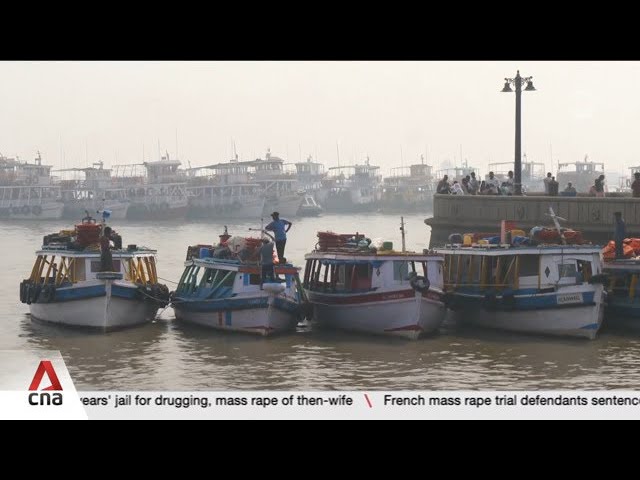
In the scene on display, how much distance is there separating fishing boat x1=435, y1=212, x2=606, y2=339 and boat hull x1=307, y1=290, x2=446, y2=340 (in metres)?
1.06

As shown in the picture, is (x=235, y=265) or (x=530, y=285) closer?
(x=530, y=285)

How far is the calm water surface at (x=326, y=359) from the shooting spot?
73.2 ft

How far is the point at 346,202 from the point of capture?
131250mm

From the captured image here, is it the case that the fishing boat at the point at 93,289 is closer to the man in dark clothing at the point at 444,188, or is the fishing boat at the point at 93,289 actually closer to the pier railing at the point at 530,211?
the pier railing at the point at 530,211

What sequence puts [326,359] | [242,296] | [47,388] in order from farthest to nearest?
1. [242,296]
2. [326,359]
3. [47,388]

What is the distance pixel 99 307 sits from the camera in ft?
89.4

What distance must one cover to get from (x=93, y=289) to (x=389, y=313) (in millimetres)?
6394

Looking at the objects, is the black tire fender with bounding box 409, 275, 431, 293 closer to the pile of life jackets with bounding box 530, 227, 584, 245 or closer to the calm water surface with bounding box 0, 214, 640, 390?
the calm water surface with bounding box 0, 214, 640, 390

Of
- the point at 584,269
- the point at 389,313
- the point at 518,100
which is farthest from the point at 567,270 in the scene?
the point at 518,100

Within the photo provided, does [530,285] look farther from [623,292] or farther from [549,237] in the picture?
[623,292]

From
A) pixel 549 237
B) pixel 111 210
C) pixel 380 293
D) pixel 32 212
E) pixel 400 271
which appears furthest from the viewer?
pixel 111 210

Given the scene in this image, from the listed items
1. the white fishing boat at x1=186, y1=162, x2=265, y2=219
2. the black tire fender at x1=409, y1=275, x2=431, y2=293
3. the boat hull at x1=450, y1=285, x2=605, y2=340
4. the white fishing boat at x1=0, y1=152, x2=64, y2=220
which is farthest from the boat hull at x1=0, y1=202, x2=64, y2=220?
the black tire fender at x1=409, y1=275, x2=431, y2=293

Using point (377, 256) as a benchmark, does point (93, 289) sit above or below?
below

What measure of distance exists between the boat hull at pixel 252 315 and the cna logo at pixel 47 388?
1015 cm
